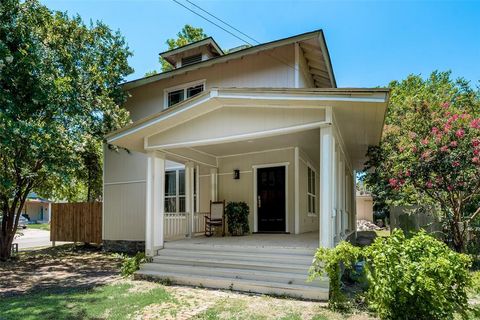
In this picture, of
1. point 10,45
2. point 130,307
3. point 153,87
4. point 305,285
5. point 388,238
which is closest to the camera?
point 388,238

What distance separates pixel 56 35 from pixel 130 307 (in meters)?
8.81

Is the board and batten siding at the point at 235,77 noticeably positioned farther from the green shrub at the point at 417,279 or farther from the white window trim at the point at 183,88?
the green shrub at the point at 417,279

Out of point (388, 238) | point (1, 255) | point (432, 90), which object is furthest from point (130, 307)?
point (432, 90)

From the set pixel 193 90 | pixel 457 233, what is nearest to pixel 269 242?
pixel 457 233

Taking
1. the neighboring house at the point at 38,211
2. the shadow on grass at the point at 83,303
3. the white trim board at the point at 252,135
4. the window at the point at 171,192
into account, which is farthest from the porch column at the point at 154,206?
the neighboring house at the point at 38,211

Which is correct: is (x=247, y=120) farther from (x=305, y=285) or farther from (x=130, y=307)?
(x=130, y=307)

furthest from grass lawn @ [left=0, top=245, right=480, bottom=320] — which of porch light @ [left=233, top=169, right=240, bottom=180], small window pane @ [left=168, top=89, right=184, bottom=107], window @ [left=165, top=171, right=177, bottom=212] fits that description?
small window pane @ [left=168, top=89, right=184, bottom=107]

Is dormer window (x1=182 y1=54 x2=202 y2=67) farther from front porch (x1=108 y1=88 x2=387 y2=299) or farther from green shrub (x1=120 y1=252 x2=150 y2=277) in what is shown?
green shrub (x1=120 y1=252 x2=150 y2=277)

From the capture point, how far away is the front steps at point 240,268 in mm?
6031

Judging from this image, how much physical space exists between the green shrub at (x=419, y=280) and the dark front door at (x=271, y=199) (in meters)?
5.96

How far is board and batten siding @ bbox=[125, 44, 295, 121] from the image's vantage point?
9.98 meters

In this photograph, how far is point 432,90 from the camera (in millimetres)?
24750

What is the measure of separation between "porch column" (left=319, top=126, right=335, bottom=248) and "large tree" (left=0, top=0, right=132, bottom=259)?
630 cm

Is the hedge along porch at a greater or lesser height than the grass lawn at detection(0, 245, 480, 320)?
greater
